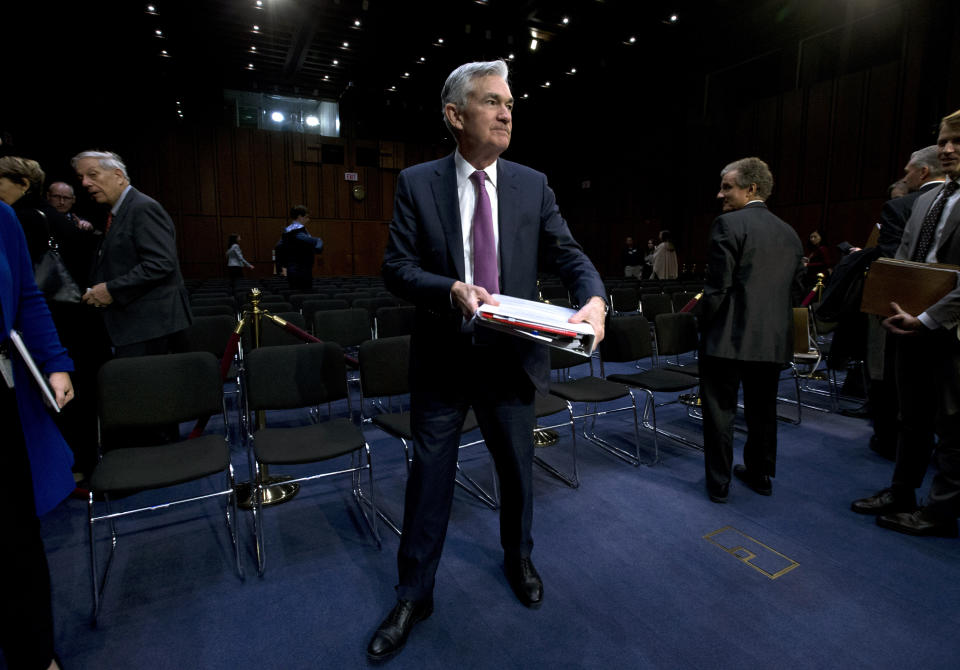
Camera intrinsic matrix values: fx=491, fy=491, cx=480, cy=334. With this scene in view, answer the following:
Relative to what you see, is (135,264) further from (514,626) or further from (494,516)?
(514,626)

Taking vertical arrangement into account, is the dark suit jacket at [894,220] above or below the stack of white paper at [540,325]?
above

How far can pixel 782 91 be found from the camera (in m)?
11.1

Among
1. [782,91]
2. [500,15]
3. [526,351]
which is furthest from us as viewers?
[782,91]

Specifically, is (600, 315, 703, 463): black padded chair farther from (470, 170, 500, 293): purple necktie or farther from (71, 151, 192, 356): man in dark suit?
(71, 151, 192, 356): man in dark suit

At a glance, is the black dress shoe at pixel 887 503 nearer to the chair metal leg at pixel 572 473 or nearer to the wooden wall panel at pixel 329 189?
A: the chair metal leg at pixel 572 473

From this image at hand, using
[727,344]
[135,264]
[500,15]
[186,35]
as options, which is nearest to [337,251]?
[186,35]

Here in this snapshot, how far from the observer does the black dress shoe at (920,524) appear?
2.30m

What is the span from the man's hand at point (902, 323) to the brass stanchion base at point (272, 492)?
123 inches

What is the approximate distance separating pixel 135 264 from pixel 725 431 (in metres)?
3.32

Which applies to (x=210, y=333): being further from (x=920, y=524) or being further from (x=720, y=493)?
(x=920, y=524)

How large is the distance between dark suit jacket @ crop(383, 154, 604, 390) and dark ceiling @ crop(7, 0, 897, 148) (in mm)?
10079

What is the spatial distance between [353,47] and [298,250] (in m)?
8.18

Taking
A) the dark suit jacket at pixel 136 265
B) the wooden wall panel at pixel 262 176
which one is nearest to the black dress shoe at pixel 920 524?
the dark suit jacket at pixel 136 265

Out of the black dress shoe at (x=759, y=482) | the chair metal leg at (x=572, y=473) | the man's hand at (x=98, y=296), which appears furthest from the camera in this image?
the chair metal leg at (x=572, y=473)
